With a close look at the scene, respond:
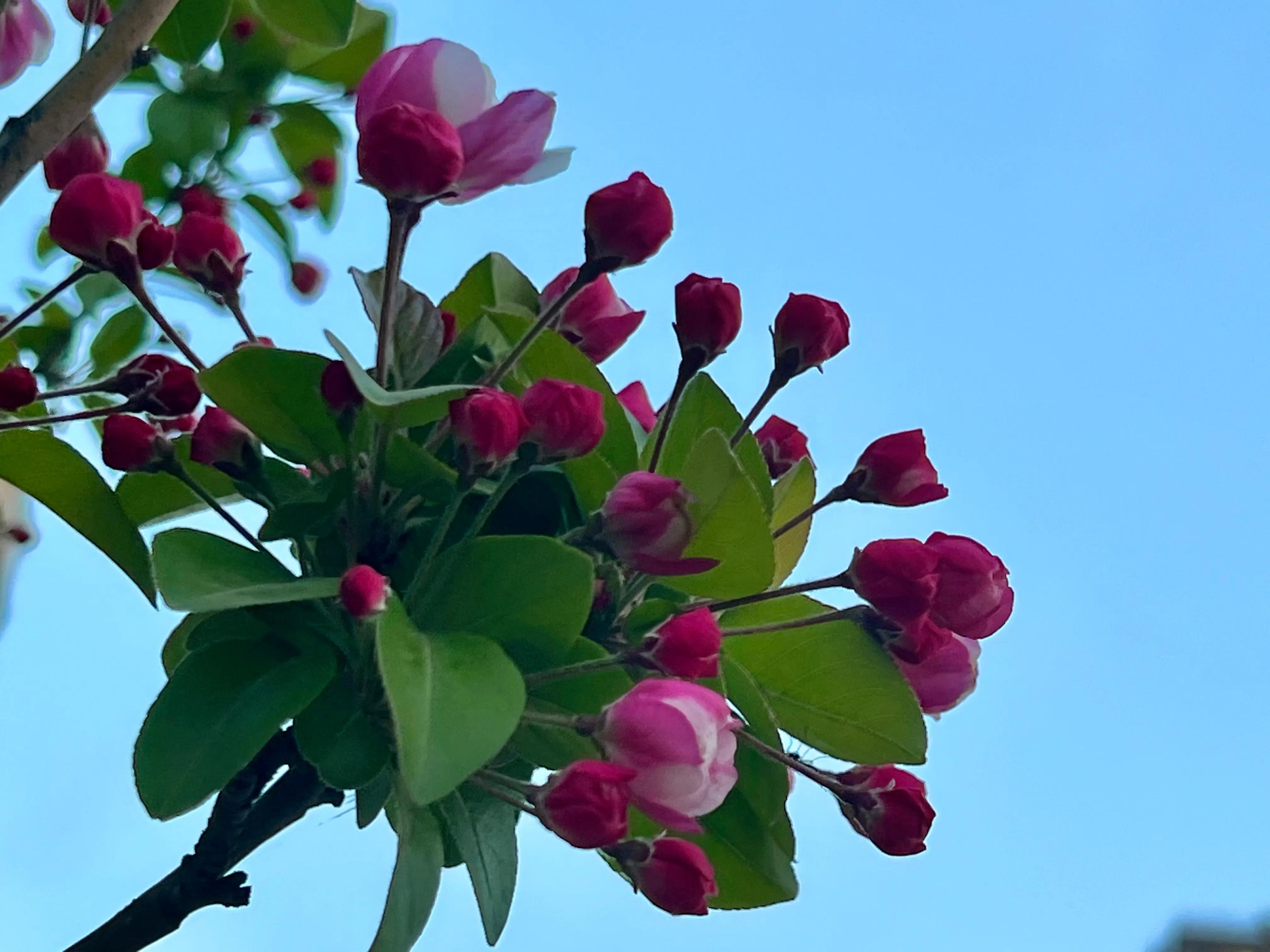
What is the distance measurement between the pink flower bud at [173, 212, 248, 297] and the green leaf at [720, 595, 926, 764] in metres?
0.34

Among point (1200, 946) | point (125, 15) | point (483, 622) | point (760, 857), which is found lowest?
point (1200, 946)

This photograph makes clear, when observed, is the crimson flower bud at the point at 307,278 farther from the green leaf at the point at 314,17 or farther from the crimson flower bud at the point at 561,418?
the crimson flower bud at the point at 561,418

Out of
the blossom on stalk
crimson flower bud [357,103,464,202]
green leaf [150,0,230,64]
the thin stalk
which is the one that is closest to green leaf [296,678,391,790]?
crimson flower bud [357,103,464,202]

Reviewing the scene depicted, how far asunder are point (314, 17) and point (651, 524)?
1.76 feet

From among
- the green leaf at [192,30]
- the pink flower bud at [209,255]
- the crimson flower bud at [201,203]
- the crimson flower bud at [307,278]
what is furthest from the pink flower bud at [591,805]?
the crimson flower bud at [307,278]

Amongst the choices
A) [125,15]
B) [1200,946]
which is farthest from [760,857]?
[1200,946]

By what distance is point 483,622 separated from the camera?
0.56 metres

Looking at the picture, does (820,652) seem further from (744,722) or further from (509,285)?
(509,285)

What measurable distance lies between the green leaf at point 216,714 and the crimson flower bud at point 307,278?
41.3 inches

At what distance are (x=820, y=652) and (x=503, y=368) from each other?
225 mm

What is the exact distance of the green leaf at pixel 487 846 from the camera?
1.88 feet

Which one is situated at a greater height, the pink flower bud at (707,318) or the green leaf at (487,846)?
the pink flower bud at (707,318)

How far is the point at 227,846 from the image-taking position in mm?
656

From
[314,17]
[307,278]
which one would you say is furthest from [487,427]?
[307,278]
